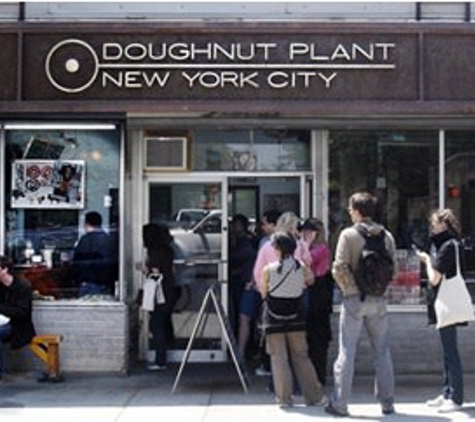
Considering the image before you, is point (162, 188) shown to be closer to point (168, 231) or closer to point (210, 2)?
point (168, 231)

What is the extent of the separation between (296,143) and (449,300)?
3.14m

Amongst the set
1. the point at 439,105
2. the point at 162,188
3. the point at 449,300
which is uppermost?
the point at 439,105

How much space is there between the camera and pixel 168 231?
10586 millimetres

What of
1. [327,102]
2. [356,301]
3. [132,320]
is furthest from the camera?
[132,320]

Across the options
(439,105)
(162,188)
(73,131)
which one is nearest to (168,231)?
(162,188)

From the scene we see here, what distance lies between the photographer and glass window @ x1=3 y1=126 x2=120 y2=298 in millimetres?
10047

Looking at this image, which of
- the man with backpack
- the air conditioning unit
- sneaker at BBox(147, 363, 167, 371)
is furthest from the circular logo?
the man with backpack

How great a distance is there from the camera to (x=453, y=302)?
8.12m

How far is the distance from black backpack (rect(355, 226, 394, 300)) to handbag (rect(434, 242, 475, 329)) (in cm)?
61

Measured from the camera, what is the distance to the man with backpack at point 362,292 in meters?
7.80

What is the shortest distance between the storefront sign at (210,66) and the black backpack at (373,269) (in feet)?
7.22

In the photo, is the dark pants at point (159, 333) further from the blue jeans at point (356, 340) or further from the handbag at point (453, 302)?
the handbag at point (453, 302)

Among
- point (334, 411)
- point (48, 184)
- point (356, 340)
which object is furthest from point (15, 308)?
point (356, 340)

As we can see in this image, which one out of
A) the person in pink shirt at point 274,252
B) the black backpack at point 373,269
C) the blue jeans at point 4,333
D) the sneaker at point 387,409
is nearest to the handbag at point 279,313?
the person in pink shirt at point 274,252
